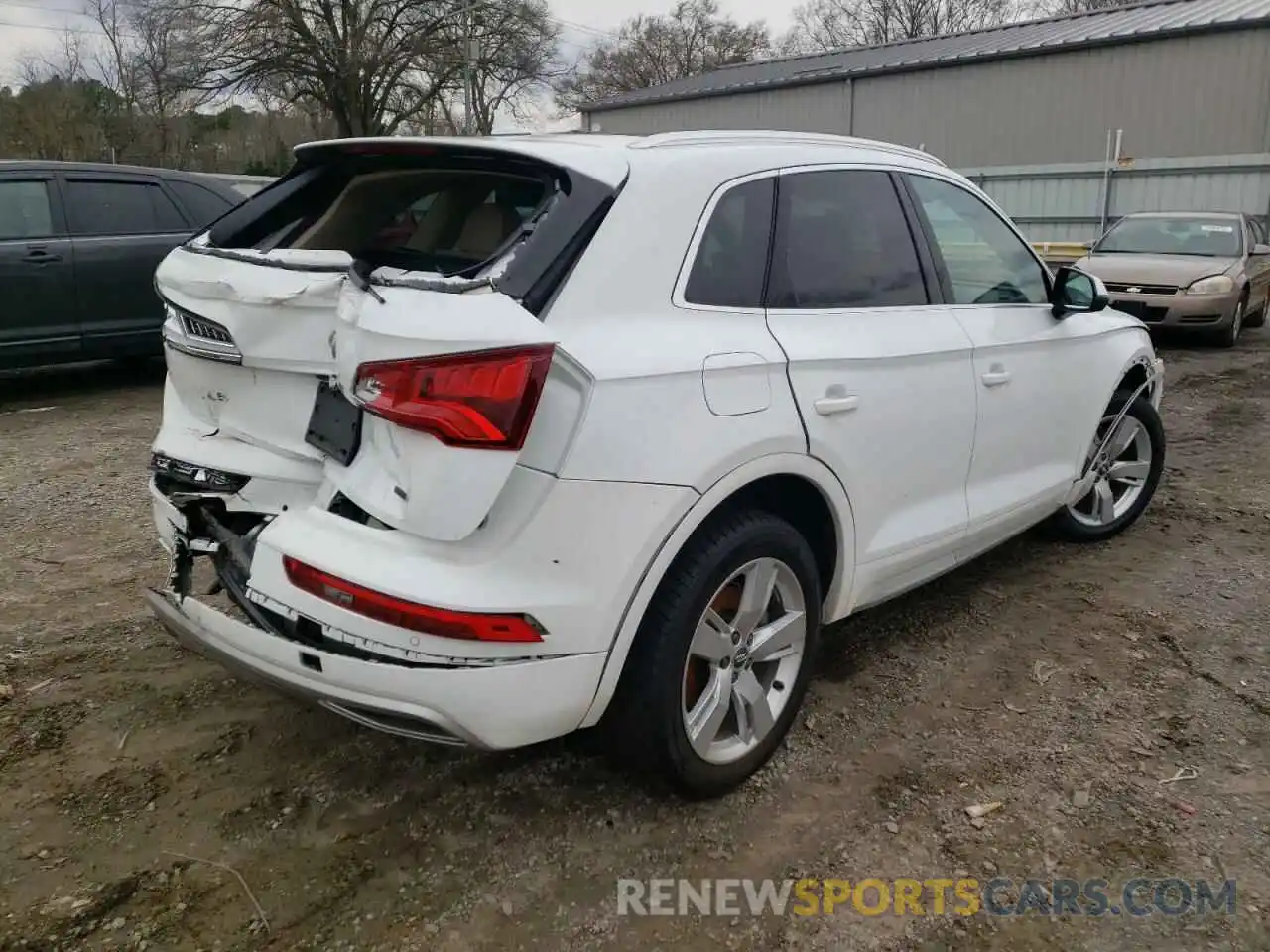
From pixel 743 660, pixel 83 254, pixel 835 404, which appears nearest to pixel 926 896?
pixel 743 660

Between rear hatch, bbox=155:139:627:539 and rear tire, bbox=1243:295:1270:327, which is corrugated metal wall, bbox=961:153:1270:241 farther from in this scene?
rear hatch, bbox=155:139:627:539

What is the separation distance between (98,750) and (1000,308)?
10.8 ft

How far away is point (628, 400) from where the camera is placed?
2193 millimetres

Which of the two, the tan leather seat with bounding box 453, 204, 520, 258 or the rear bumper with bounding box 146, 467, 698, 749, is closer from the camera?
the rear bumper with bounding box 146, 467, 698, 749

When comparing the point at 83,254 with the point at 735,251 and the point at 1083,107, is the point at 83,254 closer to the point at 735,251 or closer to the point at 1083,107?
the point at 735,251

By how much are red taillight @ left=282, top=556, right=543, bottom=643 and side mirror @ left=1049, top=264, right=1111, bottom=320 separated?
2741mm

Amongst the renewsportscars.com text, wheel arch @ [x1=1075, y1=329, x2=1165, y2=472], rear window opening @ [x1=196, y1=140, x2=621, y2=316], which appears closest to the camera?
rear window opening @ [x1=196, y1=140, x2=621, y2=316]

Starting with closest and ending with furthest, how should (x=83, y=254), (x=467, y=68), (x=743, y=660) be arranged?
(x=743, y=660) < (x=83, y=254) < (x=467, y=68)

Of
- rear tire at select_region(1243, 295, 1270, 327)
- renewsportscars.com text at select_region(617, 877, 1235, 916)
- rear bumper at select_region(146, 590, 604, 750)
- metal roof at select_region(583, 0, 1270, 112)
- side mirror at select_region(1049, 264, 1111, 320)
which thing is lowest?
rear tire at select_region(1243, 295, 1270, 327)

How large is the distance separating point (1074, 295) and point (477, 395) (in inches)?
112

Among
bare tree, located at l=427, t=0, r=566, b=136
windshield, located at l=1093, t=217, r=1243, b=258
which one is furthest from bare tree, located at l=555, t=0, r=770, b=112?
windshield, located at l=1093, t=217, r=1243, b=258

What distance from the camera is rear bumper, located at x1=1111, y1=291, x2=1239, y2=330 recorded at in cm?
1029

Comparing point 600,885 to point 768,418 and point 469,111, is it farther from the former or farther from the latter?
point 469,111

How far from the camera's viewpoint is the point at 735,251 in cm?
264
